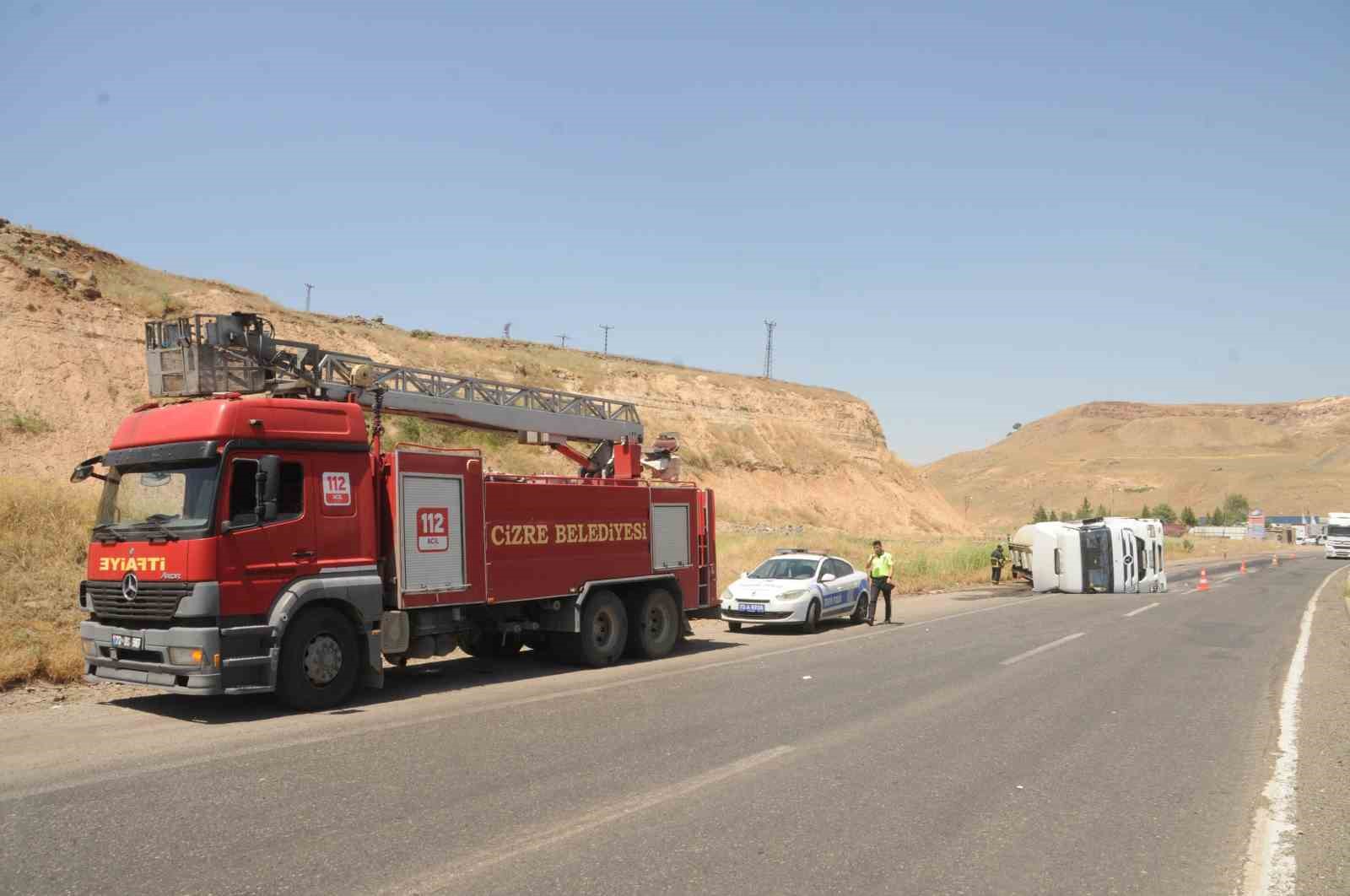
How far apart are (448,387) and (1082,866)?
1057cm

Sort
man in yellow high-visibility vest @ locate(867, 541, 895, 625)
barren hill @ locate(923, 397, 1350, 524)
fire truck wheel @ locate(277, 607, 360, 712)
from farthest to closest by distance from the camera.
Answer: barren hill @ locate(923, 397, 1350, 524)
man in yellow high-visibility vest @ locate(867, 541, 895, 625)
fire truck wheel @ locate(277, 607, 360, 712)

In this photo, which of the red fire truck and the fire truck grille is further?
the red fire truck

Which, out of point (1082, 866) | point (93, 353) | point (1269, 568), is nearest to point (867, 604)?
point (1082, 866)

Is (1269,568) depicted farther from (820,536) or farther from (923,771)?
(923,771)

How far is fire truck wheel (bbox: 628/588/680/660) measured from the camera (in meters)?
14.9

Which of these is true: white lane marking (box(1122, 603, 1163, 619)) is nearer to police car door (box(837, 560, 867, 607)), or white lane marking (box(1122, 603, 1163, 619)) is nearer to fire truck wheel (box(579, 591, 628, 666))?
police car door (box(837, 560, 867, 607))

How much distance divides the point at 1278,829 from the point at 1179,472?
177 m

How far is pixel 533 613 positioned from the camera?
13.4m

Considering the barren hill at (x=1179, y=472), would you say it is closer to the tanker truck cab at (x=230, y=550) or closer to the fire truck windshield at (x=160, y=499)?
the tanker truck cab at (x=230, y=550)

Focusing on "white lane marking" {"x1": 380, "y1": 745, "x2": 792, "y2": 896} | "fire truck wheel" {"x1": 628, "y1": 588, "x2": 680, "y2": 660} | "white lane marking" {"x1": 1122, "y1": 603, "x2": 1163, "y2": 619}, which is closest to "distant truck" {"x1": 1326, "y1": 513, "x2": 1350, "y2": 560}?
"white lane marking" {"x1": 1122, "y1": 603, "x2": 1163, "y2": 619}

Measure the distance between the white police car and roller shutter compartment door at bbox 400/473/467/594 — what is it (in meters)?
7.63

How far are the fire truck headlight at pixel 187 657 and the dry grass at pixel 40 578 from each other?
3050 mm

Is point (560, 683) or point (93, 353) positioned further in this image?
point (93, 353)

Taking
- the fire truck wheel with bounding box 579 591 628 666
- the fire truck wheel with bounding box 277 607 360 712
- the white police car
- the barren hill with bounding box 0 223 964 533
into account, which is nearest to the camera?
the fire truck wheel with bounding box 277 607 360 712
